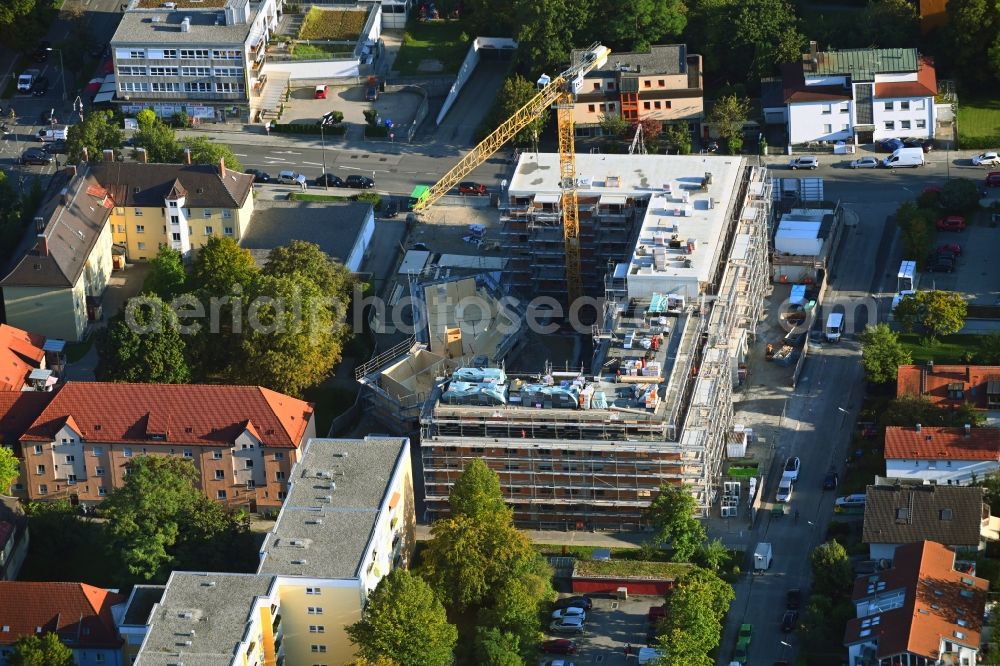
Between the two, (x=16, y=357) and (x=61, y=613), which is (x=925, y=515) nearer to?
(x=61, y=613)

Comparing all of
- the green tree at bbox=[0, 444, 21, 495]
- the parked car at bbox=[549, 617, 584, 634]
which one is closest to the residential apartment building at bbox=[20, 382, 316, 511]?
the green tree at bbox=[0, 444, 21, 495]

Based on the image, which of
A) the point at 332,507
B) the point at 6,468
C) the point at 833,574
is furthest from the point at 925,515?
the point at 6,468

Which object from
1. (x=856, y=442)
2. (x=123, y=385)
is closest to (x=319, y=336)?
(x=123, y=385)

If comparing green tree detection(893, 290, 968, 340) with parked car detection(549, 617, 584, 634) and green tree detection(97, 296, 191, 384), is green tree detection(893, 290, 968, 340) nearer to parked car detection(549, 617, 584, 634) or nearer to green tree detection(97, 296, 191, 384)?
parked car detection(549, 617, 584, 634)

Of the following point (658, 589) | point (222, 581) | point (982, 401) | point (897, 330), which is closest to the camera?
point (222, 581)

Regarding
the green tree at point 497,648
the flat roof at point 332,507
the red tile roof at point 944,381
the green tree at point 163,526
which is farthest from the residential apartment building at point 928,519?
the green tree at point 163,526

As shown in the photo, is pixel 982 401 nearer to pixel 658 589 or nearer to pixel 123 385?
pixel 658 589

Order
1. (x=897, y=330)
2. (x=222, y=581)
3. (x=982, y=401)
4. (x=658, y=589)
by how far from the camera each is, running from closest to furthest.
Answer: (x=222, y=581) < (x=658, y=589) < (x=982, y=401) < (x=897, y=330)
